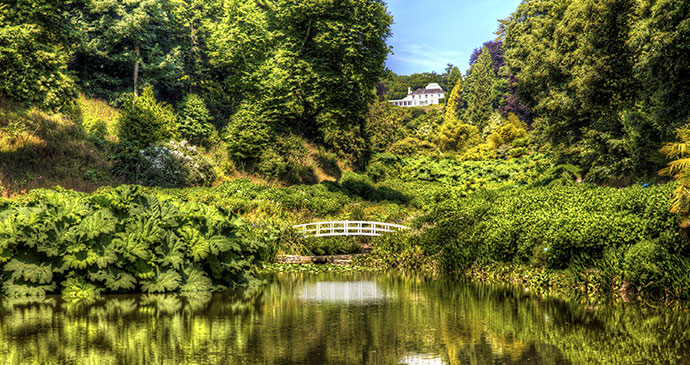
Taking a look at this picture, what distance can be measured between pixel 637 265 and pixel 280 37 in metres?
29.1

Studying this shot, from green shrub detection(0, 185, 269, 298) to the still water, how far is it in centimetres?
47

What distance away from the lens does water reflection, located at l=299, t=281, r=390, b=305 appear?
10633 mm

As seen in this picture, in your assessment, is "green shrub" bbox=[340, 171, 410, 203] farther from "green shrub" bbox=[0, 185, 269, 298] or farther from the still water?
the still water

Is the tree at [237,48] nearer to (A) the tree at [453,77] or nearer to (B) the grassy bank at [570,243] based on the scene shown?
(B) the grassy bank at [570,243]

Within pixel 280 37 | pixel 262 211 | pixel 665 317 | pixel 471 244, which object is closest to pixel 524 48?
pixel 280 37

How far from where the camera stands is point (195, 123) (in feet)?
121

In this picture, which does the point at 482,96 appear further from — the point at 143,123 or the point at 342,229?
the point at 342,229

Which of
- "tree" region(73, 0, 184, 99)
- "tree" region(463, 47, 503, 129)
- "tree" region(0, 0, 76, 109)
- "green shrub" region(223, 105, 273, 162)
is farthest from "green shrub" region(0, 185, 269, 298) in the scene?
"tree" region(463, 47, 503, 129)

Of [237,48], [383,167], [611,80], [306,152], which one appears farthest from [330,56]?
[611,80]

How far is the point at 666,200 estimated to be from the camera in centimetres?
1027

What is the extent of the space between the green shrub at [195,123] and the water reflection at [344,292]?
25845mm

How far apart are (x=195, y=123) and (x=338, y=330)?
31422 millimetres

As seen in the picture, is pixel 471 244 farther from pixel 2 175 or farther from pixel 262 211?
pixel 2 175

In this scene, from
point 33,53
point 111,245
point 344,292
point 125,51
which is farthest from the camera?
point 125,51
